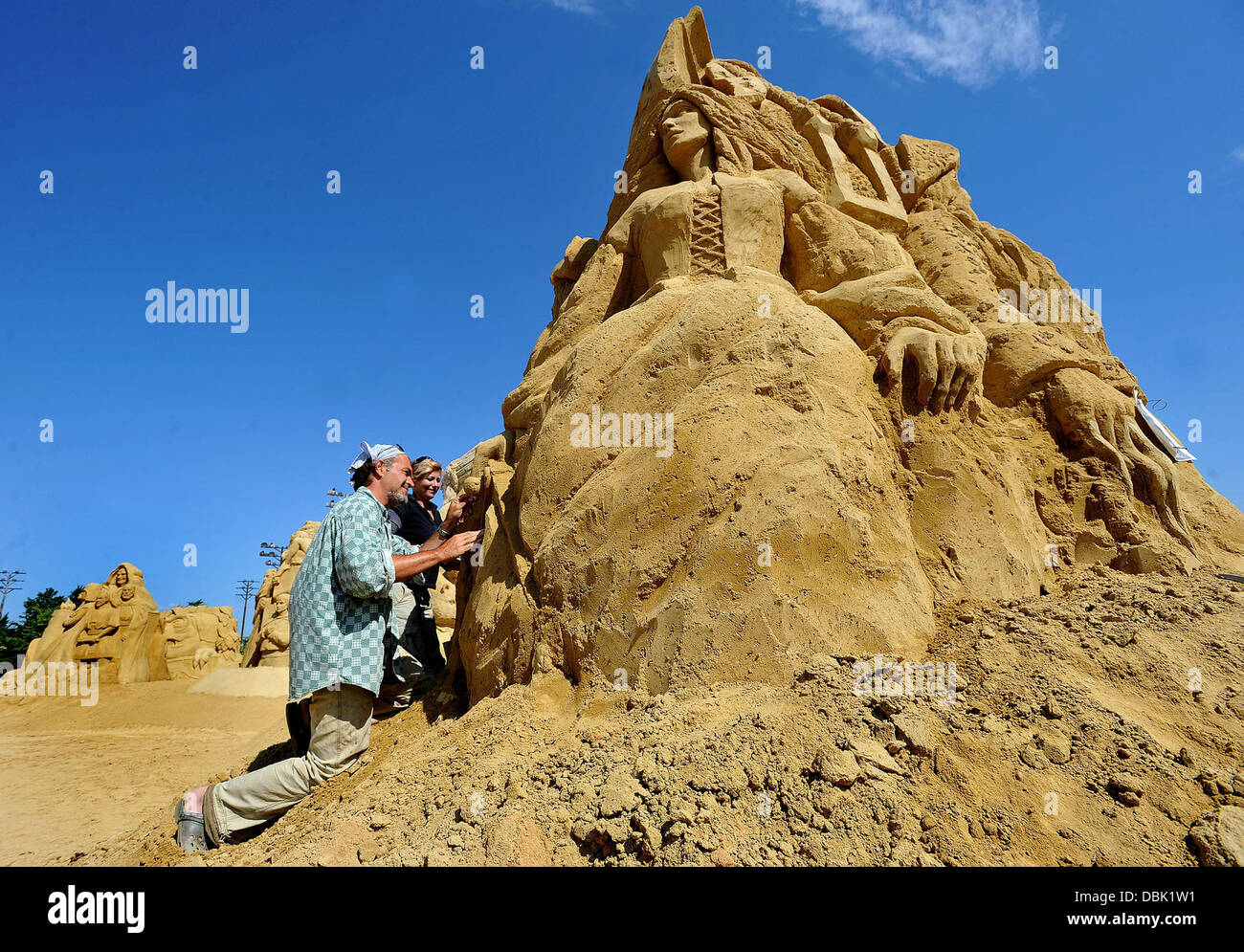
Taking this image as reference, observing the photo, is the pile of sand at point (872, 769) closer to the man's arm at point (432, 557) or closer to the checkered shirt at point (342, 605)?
the checkered shirt at point (342, 605)

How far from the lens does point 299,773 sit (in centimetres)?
299

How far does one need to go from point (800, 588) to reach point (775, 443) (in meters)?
0.67

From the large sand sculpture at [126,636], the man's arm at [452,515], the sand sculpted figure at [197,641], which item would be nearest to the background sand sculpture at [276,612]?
the sand sculpted figure at [197,641]

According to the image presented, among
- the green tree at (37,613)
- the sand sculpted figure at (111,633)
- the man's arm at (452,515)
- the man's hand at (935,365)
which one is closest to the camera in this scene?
the man's hand at (935,365)

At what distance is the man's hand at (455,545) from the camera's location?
3.52 metres

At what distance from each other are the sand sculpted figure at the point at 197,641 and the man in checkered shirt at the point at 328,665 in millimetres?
11073

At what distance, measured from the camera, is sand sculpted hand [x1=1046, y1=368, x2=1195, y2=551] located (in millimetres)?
3798

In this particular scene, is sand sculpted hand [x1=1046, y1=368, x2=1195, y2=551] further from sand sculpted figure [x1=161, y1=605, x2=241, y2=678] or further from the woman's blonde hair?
sand sculpted figure [x1=161, y1=605, x2=241, y2=678]

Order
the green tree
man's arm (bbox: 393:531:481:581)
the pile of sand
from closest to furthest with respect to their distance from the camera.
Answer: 1. the pile of sand
2. man's arm (bbox: 393:531:481:581)
3. the green tree

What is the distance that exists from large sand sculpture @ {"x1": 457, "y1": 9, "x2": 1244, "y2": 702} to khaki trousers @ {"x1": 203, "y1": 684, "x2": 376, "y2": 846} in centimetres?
58

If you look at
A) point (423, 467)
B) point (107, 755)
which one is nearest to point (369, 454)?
point (423, 467)

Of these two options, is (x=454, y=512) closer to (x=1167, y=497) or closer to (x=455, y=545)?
(x=455, y=545)

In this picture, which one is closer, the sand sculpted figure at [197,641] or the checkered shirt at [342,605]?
the checkered shirt at [342,605]

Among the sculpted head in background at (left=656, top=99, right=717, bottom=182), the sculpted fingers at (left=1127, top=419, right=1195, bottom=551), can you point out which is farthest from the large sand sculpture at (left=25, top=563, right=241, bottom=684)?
the sculpted fingers at (left=1127, top=419, right=1195, bottom=551)
